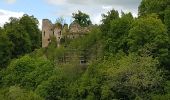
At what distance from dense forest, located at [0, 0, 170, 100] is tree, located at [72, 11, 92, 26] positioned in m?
7.03

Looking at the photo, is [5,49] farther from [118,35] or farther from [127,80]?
[127,80]

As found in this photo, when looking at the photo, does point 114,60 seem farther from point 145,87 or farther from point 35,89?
point 35,89

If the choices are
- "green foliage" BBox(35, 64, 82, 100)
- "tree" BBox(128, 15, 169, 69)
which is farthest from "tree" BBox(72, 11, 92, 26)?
"tree" BBox(128, 15, 169, 69)

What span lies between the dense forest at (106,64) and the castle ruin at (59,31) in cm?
139

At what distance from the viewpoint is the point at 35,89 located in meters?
72.6

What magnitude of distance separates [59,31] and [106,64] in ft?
76.7

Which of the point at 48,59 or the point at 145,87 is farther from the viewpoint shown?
the point at 48,59

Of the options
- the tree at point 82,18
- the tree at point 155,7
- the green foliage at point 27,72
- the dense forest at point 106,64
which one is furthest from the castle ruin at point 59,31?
the tree at point 155,7

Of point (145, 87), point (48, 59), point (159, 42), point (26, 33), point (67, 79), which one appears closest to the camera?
point (145, 87)

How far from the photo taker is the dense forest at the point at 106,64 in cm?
6088

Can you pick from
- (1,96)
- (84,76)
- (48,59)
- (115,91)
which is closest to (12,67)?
(48,59)

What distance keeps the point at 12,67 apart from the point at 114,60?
20.0 m

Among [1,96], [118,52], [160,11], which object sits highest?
[160,11]

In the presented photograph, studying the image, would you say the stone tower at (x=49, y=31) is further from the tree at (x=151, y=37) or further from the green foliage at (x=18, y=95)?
the tree at (x=151, y=37)
